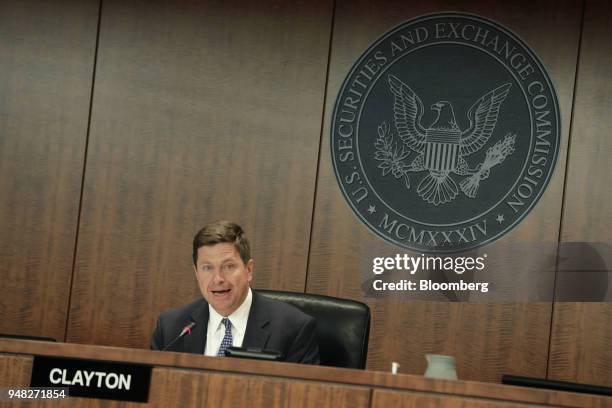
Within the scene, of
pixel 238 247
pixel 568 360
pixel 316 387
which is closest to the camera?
pixel 316 387

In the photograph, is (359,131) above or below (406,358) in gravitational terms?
above

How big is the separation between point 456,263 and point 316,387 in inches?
104

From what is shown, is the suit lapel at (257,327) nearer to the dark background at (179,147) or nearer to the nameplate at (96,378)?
the nameplate at (96,378)

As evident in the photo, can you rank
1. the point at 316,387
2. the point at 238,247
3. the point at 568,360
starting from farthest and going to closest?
the point at 568,360
the point at 238,247
the point at 316,387

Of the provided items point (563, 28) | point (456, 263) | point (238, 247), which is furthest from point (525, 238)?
point (238, 247)

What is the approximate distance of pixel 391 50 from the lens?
4.74m

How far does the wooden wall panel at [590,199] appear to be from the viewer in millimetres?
4445

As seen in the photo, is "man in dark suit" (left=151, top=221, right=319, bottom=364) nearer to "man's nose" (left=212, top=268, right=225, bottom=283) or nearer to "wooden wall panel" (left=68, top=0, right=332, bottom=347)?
"man's nose" (left=212, top=268, right=225, bottom=283)

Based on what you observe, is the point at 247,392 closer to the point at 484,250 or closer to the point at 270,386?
the point at 270,386

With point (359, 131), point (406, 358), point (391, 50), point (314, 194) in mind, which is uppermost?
point (391, 50)

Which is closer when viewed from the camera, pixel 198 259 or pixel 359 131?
pixel 198 259

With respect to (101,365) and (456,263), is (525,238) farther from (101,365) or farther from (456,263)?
(101,365)

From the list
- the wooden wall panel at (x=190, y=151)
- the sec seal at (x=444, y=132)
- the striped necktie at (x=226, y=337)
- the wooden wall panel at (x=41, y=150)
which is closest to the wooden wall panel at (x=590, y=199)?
the sec seal at (x=444, y=132)

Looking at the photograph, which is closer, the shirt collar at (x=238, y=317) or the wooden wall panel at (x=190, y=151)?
the shirt collar at (x=238, y=317)
